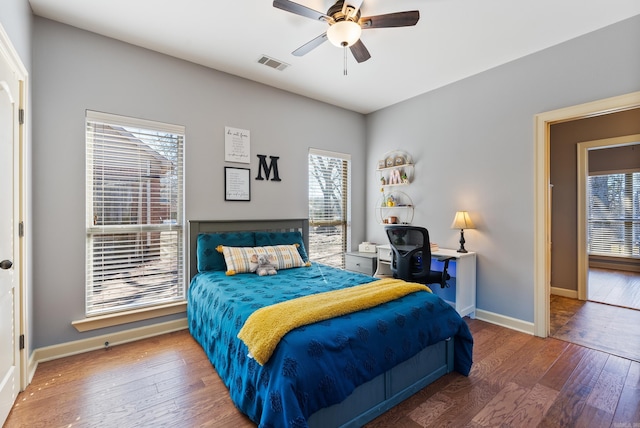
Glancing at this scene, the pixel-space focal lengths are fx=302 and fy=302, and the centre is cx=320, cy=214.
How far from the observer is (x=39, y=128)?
2.54 metres

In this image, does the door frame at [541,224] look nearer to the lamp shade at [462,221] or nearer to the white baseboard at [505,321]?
the white baseboard at [505,321]

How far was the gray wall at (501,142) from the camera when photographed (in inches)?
108

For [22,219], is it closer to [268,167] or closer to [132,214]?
[132,214]

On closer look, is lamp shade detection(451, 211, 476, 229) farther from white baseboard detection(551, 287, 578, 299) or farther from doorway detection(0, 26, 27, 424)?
doorway detection(0, 26, 27, 424)

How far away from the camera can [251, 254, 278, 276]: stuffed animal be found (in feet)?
9.85

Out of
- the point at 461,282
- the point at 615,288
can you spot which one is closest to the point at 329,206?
the point at 461,282

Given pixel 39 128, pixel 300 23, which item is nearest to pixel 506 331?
pixel 300 23

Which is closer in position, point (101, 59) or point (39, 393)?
point (39, 393)

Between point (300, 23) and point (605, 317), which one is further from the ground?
point (300, 23)

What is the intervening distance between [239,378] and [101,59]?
3.04 metres

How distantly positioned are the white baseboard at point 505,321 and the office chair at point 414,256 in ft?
2.40

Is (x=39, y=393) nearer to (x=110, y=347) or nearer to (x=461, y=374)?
(x=110, y=347)

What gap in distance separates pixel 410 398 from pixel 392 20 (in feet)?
8.68

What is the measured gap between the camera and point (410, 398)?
205 centimetres
